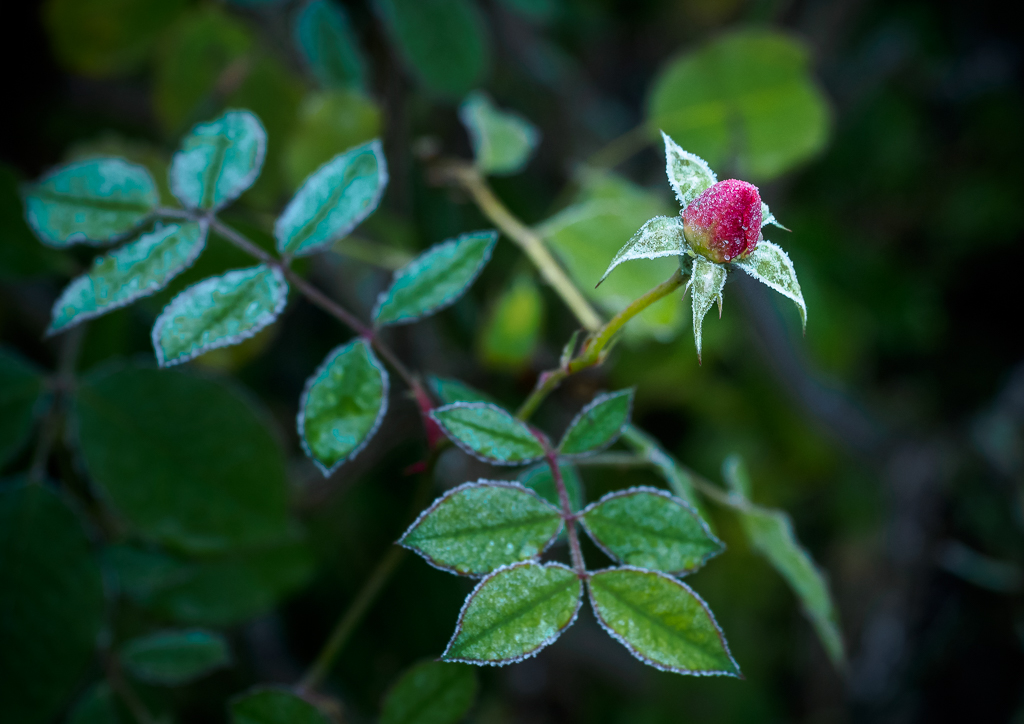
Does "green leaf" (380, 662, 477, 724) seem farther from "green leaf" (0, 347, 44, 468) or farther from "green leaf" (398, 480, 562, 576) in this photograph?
"green leaf" (0, 347, 44, 468)

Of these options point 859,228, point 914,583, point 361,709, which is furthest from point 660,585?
point 859,228

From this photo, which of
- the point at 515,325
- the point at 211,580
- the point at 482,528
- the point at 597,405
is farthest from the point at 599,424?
the point at 211,580

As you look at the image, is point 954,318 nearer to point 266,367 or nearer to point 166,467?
point 266,367

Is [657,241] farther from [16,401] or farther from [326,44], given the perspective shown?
[326,44]

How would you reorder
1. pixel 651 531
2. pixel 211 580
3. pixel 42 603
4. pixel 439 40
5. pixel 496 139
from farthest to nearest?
pixel 439 40 → pixel 496 139 → pixel 211 580 → pixel 42 603 → pixel 651 531

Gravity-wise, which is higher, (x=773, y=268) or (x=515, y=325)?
(x=773, y=268)

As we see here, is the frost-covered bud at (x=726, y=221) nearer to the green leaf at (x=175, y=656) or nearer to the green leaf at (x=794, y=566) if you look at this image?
the green leaf at (x=794, y=566)

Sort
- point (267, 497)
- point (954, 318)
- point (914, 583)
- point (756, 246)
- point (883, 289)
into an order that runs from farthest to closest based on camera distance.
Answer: point (954, 318)
point (883, 289)
point (914, 583)
point (267, 497)
point (756, 246)
